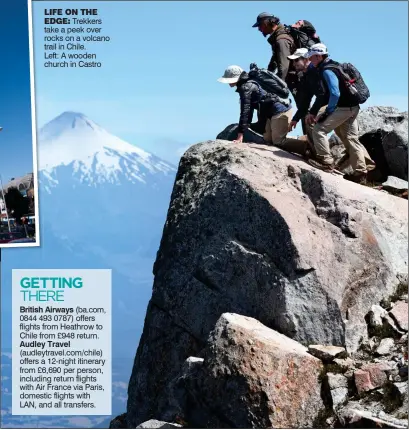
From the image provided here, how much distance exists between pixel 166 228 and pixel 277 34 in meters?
5.78

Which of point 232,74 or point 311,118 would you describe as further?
point 232,74

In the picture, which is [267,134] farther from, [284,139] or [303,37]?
[303,37]

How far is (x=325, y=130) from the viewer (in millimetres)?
22859

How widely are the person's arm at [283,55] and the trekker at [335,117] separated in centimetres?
211

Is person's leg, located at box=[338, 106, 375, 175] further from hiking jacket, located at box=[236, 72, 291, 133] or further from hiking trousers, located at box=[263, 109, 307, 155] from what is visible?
hiking jacket, located at box=[236, 72, 291, 133]

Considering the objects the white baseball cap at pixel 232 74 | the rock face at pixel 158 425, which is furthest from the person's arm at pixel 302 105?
the rock face at pixel 158 425

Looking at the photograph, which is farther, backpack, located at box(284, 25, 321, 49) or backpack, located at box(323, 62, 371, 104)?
backpack, located at box(284, 25, 321, 49)

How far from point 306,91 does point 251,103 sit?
4.56 ft

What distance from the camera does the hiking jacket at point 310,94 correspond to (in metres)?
22.4

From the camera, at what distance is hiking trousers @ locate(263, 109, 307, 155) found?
77.4 ft

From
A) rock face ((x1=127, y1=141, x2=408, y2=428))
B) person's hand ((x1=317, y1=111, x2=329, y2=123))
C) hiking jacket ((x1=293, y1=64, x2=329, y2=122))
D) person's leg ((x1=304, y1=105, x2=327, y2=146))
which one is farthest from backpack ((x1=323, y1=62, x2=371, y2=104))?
rock face ((x1=127, y1=141, x2=408, y2=428))

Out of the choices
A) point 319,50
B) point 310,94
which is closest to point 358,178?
point 310,94

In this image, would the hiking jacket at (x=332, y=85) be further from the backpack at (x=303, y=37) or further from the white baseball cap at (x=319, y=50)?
the backpack at (x=303, y=37)

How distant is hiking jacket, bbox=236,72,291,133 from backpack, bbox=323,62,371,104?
1651 millimetres
